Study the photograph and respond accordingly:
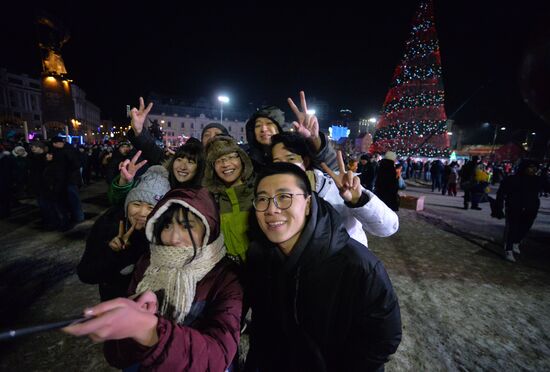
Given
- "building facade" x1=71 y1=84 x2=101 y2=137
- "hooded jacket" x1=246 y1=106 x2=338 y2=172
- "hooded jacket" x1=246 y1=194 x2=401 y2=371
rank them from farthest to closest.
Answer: "building facade" x1=71 y1=84 x2=101 y2=137 → "hooded jacket" x1=246 y1=106 x2=338 y2=172 → "hooded jacket" x1=246 y1=194 x2=401 y2=371

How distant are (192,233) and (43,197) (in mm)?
7505

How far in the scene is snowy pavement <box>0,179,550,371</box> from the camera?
282 cm

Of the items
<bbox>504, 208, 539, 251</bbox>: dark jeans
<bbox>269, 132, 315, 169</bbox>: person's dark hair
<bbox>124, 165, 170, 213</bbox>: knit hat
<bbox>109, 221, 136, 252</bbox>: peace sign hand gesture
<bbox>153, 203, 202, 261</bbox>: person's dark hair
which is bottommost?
<bbox>504, 208, 539, 251</bbox>: dark jeans

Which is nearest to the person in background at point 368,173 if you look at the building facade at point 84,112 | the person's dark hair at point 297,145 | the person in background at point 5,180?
the person's dark hair at point 297,145

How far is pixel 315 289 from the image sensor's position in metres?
1.46

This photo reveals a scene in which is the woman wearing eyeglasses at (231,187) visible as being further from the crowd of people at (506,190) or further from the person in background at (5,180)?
the person in background at (5,180)

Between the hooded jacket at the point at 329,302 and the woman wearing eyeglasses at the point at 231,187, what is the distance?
0.61 m

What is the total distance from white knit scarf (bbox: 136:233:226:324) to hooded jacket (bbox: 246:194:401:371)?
1.41 feet

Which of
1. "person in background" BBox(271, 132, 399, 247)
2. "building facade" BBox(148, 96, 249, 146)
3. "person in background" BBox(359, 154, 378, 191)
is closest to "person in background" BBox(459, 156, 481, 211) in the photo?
"person in background" BBox(359, 154, 378, 191)

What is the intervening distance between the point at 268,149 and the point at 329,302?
6.27 feet

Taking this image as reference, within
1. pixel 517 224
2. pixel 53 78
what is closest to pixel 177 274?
pixel 517 224

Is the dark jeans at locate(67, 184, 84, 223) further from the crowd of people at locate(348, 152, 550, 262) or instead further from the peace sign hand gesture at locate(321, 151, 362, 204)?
the crowd of people at locate(348, 152, 550, 262)

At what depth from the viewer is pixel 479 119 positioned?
49.3 m

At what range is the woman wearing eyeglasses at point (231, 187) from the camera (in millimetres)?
2160
